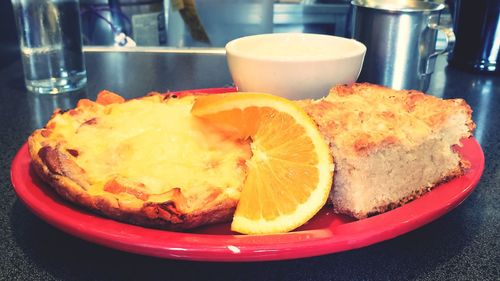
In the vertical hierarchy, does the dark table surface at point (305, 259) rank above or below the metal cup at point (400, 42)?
below

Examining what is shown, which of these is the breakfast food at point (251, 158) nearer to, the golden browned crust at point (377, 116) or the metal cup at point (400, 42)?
the golden browned crust at point (377, 116)

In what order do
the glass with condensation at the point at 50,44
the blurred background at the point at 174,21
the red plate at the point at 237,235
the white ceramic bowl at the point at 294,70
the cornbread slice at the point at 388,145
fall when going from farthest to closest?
the blurred background at the point at 174,21
the glass with condensation at the point at 50,44
the white ceramic bowl at the point at 294,70
the cornbread slice at the point at 388,145
the red plate at the point at 237,235

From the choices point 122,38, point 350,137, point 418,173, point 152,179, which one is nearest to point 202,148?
point 152,179

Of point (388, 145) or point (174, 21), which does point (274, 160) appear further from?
point (174, 21)

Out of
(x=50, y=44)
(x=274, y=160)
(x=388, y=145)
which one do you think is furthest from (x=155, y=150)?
(x=50, y=44)

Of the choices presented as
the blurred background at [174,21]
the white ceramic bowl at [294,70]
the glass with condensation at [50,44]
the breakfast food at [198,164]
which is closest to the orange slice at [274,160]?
the breakfast food at [198,164]

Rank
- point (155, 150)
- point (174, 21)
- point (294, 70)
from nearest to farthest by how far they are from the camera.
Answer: point (155, 150)
point (294, 70)
point (174, 21)
